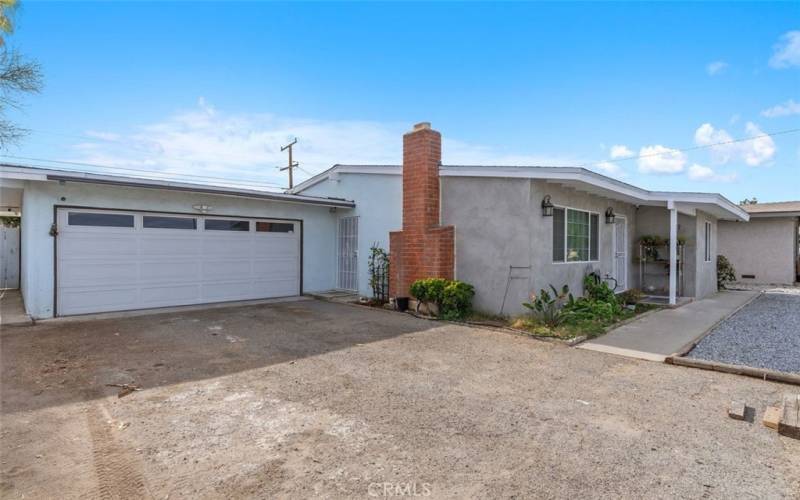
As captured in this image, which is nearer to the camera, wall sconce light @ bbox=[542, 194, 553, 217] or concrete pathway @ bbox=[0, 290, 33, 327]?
concrete pathway @ bbox=[0, 290, 33, 327]

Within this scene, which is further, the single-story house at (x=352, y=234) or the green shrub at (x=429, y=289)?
the green shrub at (x=429, y=289)

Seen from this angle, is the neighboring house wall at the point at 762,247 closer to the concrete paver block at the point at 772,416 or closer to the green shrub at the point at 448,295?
the green shrub at the point at 448,295

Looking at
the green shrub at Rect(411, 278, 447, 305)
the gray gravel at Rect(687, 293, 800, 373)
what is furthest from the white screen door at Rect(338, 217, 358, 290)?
the gray gravel at Rect(687, 293, 800, 373)

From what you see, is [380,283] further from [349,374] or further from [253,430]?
[253,430]

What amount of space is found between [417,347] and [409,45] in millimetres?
9826

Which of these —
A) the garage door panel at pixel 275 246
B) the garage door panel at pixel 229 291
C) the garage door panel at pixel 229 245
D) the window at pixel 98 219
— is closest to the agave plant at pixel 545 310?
the garage door panel at pixel 275 246

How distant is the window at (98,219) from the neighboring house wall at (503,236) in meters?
6.99

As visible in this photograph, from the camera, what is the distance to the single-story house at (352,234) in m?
8.50

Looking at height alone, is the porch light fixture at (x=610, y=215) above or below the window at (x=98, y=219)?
above

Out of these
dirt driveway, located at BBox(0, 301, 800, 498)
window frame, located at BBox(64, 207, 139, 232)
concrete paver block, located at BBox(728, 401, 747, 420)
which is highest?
window frame, located at BBox(64, 207, 139, 232)

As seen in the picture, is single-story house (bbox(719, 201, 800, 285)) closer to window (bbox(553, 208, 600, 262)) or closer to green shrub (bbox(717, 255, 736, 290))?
green shrub (bbox(717, 255, 736, 290))

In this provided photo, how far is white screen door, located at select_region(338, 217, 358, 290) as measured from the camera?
1252 centimetres

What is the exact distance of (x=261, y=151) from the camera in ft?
82.2

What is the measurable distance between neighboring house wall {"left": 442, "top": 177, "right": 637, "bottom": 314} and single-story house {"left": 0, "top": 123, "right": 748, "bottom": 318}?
0.03 m
